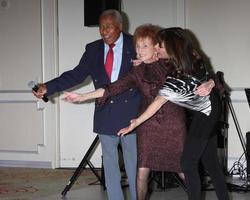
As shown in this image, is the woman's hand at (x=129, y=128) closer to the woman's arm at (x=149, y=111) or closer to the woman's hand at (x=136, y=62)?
the woman's arm at (x=149, y=111)

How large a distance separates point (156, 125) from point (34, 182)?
210 centimetres

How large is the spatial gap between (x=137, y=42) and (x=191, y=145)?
0.69m

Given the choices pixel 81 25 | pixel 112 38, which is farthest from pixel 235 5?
pixel 112 38

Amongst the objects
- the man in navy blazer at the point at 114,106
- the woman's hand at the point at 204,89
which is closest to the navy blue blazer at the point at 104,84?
the man in navy blazer at the point at 114,106

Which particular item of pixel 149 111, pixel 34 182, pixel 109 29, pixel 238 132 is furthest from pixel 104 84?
pixel 238 132

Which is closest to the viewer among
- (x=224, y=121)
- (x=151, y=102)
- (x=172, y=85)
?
(x=172, y=85)

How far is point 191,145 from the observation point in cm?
273

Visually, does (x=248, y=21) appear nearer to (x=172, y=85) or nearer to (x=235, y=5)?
(x=235, y=5)

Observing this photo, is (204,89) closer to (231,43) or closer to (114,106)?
(114,106)

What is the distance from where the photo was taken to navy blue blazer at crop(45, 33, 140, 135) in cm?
298

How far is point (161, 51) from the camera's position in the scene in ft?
9.18

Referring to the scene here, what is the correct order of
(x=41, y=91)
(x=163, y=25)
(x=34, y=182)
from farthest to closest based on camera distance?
(x=163, y=25)
(x=34, y=182)
(x=41, y=91)

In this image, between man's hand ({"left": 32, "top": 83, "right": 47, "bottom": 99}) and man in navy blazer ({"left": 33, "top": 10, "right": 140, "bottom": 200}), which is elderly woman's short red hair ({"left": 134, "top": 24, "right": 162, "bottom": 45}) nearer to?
man in navy blazer ({"left": 33, "top": 10, "right": 140, "bottom": 200})

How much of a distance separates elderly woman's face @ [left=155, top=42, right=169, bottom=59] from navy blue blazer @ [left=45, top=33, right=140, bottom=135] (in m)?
0.24
